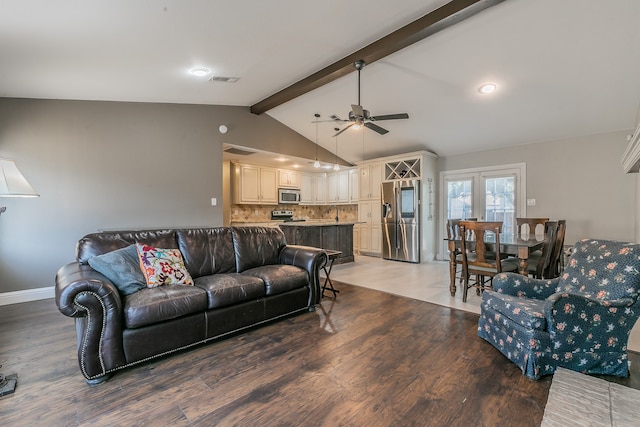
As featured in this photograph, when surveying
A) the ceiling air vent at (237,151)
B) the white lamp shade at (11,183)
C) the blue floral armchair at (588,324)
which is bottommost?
the blue floral armchair at (588,324)

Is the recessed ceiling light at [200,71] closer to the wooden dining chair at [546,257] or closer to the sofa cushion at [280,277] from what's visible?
the sofa cushion at [280,277]

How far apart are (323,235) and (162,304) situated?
394cm

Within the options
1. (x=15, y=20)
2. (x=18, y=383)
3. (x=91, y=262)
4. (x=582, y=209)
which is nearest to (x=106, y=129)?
(x=15, y=20)

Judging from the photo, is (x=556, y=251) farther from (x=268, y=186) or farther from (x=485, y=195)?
(x=268, y=186)

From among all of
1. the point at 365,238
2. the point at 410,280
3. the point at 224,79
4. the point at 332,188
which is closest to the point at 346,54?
the point at 224,79

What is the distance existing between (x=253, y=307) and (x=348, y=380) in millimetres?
Answer: 1157

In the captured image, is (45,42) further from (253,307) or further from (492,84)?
(492,84)

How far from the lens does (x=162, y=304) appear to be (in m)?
2.19

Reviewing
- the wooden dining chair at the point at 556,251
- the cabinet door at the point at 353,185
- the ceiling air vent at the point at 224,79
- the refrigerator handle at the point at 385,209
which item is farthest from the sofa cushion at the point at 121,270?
the cabinet door at the point at 353,185

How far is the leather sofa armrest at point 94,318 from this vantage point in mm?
1832

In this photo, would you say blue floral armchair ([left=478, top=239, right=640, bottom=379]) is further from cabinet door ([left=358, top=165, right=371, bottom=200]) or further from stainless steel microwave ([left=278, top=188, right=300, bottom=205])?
stainless steel microwave ([left=278, top=188, right=300, bottom=205])

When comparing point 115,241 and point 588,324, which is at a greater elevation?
point 115,241

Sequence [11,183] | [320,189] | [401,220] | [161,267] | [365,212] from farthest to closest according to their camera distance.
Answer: [320,189]
[365,212]
[401,220]
[161,267]
[11,183]

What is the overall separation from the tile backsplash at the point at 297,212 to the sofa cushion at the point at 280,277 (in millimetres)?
4257
